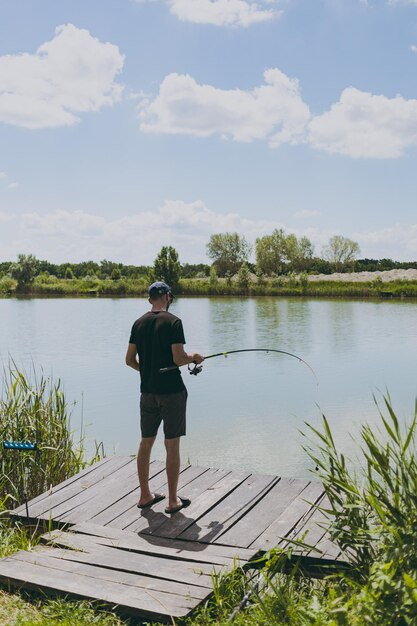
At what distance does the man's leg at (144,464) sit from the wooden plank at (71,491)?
2.12 ft

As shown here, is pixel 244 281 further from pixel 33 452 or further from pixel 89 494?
pixel 89 494

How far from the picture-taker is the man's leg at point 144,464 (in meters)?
4.53

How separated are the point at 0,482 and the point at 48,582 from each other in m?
2.25

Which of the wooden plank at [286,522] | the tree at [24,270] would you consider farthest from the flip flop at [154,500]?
the tree at [24,270]

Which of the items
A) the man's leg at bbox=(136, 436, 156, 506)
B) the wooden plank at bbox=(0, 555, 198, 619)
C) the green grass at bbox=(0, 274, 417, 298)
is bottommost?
the wooden plank at bbox=(0, 555, 198, 619)

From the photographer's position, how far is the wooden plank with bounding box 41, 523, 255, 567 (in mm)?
3785

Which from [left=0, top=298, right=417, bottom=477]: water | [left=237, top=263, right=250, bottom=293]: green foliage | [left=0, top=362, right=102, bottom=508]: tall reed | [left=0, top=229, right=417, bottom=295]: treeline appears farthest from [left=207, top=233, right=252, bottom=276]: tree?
[left=0, top=362, right=102, bottom=508]: tall reed

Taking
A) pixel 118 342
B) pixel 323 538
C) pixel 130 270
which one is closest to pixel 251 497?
pixel 323 538

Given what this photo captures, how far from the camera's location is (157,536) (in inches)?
164

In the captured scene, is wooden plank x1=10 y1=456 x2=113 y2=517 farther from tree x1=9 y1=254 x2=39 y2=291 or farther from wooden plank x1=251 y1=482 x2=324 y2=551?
tree x1=9 y1=254 x2=39 y2=291

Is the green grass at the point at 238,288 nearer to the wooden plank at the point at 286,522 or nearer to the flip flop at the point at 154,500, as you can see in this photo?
the wooden plank at the point at 286,522

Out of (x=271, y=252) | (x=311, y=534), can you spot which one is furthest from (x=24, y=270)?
(x=311, y=534)

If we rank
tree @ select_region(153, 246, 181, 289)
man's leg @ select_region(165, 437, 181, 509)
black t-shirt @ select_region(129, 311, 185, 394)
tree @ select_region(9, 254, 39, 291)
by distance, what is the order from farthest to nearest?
tree @ select_region(9, 254, 39, 291) < tree @ select_region(153, 246, 181, 289) < man's leg @ select_region(165, 437, 181, 509) < black t-shirt @ select_region(129, 311, 185, 394)

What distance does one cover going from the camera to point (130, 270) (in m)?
66.8
